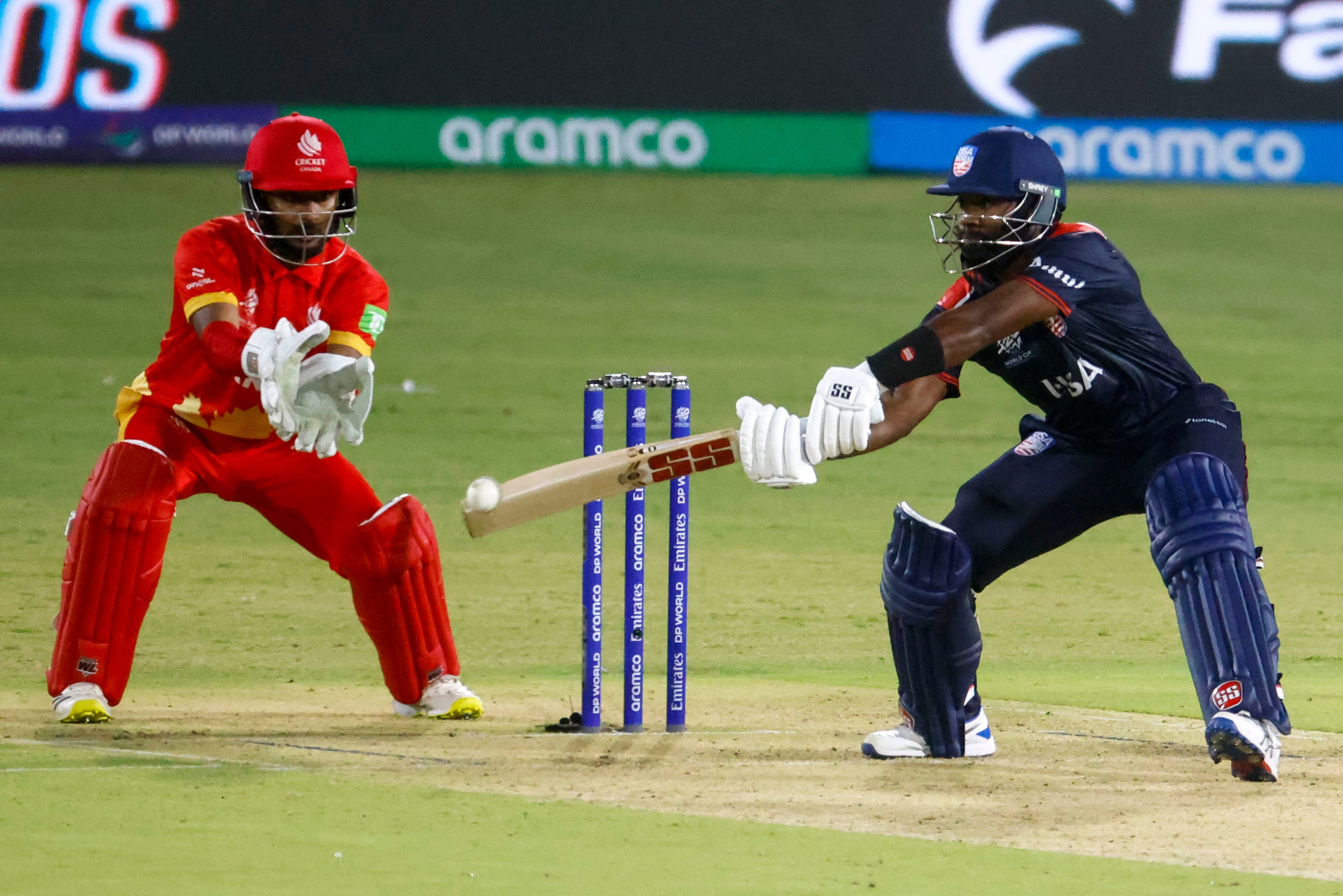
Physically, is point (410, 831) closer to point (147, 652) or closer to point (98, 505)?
point (98, 505)

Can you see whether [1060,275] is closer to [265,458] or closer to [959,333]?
[959,333]

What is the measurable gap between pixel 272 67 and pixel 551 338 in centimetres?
469

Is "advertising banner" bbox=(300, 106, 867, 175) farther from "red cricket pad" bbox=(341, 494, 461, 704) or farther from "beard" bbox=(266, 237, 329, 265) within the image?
"red cricket pad" bbox=(341, 494, 461, 704)

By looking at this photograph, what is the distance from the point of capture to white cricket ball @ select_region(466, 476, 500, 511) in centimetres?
512

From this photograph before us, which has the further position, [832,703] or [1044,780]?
[832,703]

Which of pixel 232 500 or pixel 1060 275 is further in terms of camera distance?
pixel 232 500

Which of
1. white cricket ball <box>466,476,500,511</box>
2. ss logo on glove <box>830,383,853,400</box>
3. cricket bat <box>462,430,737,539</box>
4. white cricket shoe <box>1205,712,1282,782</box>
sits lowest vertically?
white cricket shoe <box>1205,712,1282,782</box>

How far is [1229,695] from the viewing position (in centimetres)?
513

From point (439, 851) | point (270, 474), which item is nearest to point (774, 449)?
point (439, 851)

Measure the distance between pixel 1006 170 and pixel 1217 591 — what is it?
1.27m

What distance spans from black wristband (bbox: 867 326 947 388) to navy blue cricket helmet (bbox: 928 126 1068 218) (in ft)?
1.64

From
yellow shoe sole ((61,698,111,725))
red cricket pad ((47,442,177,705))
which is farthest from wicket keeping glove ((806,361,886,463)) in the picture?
yellow shoe sole ((61,698,111,725))

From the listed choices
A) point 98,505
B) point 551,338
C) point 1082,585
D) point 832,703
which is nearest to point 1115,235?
point 551,338

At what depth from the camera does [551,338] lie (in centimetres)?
1356
